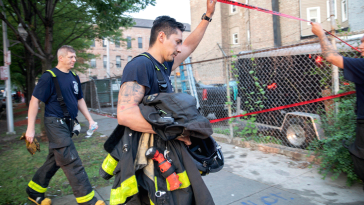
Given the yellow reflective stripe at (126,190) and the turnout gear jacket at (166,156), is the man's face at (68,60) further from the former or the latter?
the yellow reflective stripe at (126,190)

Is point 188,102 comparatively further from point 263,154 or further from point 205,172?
point 263,154

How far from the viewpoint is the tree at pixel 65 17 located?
7.25m

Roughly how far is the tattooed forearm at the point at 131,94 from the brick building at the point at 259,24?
36.4 feet

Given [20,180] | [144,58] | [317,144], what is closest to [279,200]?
[317,144]

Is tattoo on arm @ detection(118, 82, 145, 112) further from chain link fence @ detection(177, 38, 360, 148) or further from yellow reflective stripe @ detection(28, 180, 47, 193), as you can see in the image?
chain link fence @ detection(177, 38, 360, 148)

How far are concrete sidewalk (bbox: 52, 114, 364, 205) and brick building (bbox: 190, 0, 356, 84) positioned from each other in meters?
8.41

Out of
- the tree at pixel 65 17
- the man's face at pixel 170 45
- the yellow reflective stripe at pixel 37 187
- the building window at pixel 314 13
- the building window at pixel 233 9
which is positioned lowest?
the yellow reflective stripe at pixel 37 187

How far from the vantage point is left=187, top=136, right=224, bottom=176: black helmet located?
6.05 ft

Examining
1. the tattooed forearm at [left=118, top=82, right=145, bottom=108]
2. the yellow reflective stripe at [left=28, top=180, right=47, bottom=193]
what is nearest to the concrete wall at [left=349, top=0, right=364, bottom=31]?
the tattooed forearm at [left=118, top=82, right=145, bottom=108]

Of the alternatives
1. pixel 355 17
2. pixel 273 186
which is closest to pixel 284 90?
pixel 273 186

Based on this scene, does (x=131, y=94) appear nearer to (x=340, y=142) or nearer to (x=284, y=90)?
(x=340, y=142)

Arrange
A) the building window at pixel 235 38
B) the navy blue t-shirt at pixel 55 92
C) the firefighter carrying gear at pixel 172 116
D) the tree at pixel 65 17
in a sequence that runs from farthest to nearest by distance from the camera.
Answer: the building window at pixel 235 38
the tree at pixel 65 17
the navy blue t-shirt at pixel 55 92
the firefighter carrying gear at pixel 172 116

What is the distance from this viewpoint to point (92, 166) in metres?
4.97

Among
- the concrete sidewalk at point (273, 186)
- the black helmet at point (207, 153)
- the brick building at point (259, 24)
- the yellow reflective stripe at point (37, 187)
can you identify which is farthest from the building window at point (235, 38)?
the black helmet at point (207, 153)
